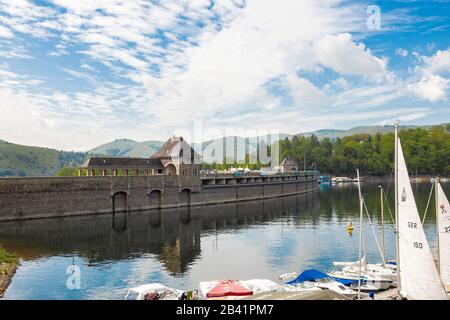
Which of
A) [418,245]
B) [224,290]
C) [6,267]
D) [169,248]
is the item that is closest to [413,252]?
[418,245]

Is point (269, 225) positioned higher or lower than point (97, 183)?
lower

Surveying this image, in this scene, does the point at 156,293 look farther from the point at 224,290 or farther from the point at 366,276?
the point at 366,276

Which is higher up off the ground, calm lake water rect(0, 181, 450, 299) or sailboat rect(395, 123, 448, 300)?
sailboat rect(395, 123, 448, 300)

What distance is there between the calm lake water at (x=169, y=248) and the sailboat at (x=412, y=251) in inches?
671

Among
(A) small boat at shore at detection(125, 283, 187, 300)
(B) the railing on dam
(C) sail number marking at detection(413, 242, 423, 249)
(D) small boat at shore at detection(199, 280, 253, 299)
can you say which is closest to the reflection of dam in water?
(A) small boat at shore at detection(125, 283, 187, 300)

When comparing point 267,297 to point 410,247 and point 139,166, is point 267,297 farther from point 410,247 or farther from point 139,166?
point 139,166

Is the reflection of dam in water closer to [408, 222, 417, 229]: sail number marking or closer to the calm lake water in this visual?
the calm lake water

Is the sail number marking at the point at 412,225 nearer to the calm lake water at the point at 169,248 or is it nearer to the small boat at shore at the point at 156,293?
the small boat at shore at the point at 156,293

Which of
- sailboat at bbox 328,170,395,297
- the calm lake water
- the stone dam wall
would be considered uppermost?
the stone dam wall

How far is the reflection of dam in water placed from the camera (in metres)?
53.7
